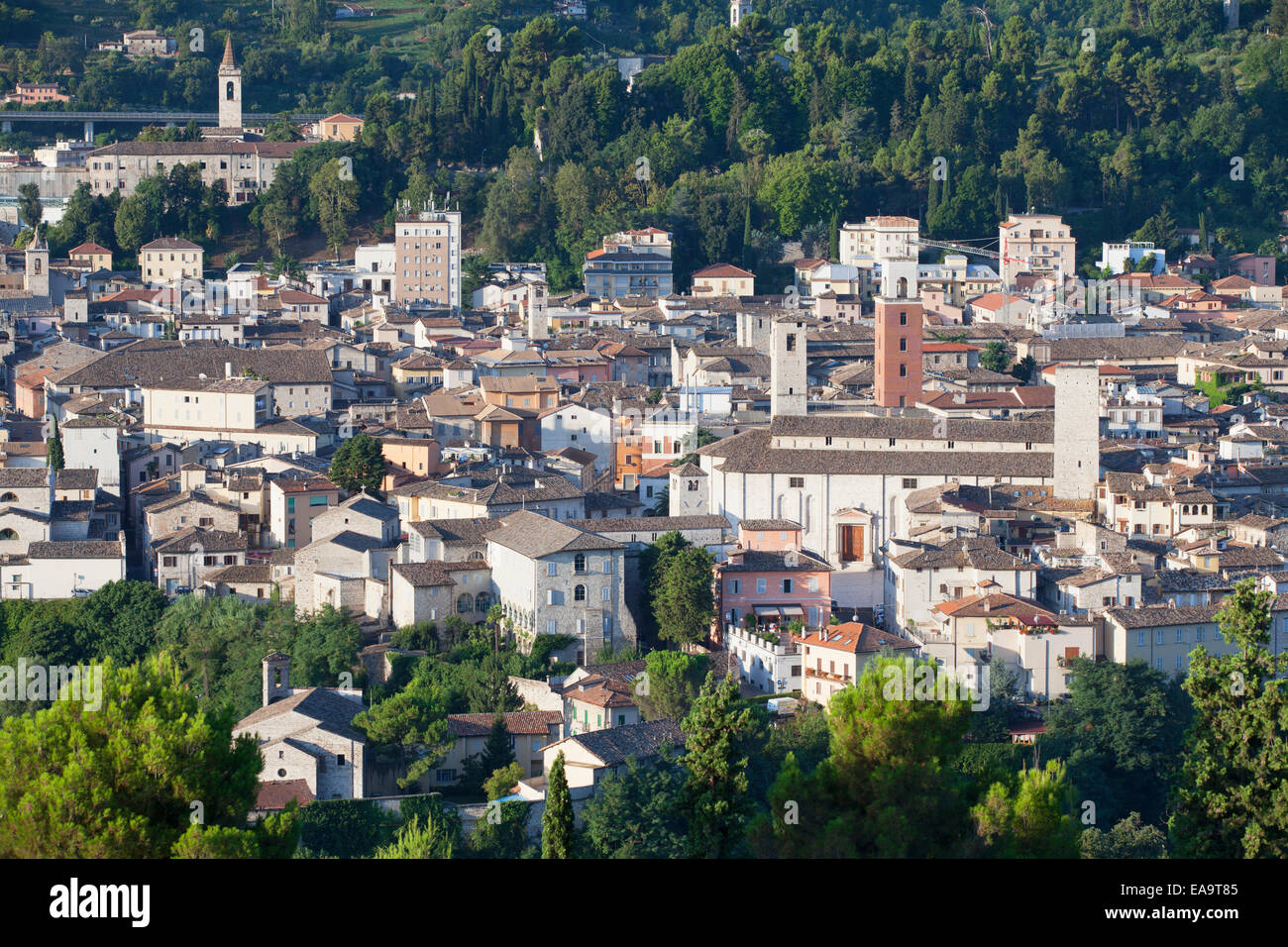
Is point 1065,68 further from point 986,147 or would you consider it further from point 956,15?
point 956,15

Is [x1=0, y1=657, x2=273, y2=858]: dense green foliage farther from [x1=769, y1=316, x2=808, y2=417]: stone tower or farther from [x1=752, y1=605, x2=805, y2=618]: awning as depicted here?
[x1=769, y1=316, x2=808, y2=417]: stone tower

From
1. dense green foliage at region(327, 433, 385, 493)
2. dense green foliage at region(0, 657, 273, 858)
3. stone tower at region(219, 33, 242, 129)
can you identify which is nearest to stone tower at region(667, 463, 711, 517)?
dense green foliage at region(327, 433, 385, 493)

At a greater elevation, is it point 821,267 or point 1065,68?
point 1065,68

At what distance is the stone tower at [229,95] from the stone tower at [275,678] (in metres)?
45.8

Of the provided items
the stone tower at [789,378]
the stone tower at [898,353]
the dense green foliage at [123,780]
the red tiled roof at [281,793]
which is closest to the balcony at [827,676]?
the red tiled roof at [281,793]

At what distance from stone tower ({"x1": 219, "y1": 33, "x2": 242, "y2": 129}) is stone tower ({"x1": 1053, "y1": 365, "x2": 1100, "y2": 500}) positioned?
4209cm

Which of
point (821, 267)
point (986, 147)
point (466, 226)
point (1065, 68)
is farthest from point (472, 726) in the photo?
point (1065, 68)

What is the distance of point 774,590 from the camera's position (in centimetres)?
2698

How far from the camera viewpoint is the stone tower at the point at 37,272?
50688 millimetres

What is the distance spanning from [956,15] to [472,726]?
66552 mm

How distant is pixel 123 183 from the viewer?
58.8 m

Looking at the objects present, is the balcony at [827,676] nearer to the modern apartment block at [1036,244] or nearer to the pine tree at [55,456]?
the pine tree at [55,456]

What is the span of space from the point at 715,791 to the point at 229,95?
56337 millimetres
